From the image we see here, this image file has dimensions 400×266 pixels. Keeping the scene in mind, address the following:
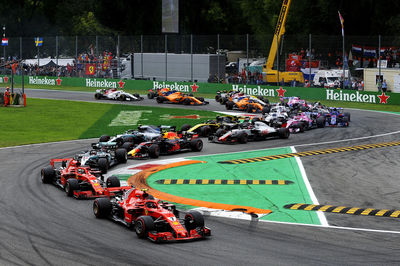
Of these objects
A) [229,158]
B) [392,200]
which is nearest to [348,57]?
[229,158]

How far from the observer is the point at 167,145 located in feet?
97.9

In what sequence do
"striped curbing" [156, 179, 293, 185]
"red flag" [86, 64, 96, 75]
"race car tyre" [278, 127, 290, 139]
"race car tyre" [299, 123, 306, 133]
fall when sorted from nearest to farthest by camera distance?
"striped curbing" [156, 179, 293, 185], "race car tyre" [278, 127, 290, 139], "race car tyre" [299, 123, 306, 133], "red flag" [86, 64, 96, 75]

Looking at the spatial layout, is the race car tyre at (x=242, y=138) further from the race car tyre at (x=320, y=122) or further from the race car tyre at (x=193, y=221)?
the race car tyre at (x=193, y=221)

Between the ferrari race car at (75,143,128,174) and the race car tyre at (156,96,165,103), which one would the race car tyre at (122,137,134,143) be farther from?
the race car tyre at (156,96,165,103)

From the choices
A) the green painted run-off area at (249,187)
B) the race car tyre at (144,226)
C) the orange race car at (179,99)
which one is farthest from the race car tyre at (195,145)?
the orange race car at (179,99)

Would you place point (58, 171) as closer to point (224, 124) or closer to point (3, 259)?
point (3, 259)

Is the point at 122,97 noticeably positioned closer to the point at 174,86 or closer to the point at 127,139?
the point at 174,86

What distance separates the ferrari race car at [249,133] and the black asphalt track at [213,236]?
8255 millimetres

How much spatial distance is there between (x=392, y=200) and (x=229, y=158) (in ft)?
31.5

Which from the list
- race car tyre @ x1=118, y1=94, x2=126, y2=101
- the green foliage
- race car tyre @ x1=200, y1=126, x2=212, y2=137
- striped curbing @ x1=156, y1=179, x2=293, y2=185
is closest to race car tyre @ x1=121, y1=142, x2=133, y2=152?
striped curbing @ x1=156, y1=179, x2=293, y2=185

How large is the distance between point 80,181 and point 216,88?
4247 centimetres

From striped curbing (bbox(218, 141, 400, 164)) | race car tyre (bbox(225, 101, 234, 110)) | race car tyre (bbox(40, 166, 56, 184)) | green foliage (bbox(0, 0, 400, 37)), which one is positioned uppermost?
green foliage (bbox(0, 0, 400, 37))

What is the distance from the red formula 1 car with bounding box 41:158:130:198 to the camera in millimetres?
20781

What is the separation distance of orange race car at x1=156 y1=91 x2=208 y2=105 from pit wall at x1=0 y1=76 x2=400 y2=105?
25.7 ft
